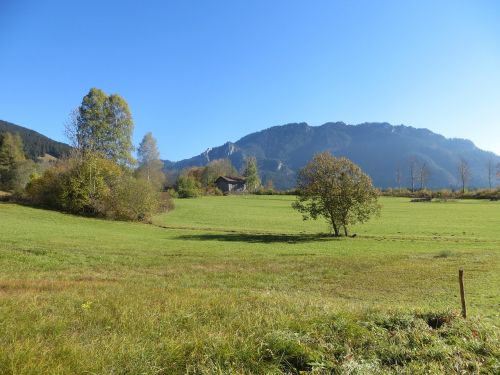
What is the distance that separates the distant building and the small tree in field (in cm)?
9996

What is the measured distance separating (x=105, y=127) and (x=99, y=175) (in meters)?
10.2

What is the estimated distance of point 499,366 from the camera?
5.28 meters

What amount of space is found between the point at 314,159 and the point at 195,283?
88.0 feet

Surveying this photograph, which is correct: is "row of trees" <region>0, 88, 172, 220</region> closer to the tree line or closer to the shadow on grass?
the shadow on grass

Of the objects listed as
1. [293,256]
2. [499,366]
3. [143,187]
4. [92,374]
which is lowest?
[293,256]

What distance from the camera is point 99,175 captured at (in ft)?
168

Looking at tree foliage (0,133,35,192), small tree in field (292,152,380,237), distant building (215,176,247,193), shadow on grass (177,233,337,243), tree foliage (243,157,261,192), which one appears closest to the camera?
shadow on grass (177,233,337,243)

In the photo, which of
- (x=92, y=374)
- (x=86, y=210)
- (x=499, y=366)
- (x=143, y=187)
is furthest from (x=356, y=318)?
(x=86, y=210)

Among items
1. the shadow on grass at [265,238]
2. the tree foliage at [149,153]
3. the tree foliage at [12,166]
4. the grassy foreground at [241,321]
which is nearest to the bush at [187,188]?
the tree foliage at [149,153]

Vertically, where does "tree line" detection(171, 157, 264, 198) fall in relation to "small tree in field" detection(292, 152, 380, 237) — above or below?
above

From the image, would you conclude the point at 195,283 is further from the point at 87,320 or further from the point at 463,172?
the point at 463,172

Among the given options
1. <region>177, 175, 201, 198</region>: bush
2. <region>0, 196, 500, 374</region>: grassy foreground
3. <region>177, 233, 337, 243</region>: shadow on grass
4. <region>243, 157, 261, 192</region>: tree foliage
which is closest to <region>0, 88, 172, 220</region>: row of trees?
<region>177, 233, 337, 243</region>: shadow on grass

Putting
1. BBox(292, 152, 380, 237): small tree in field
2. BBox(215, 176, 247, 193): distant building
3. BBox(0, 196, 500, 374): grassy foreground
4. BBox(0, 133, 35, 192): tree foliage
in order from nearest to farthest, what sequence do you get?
BBox(0, 196, 500, 374): grassy foreground
BBox(292, 152, 380, 237): small tree in field
BBox(0, 133, 35, 192): tree foliage
BBox(215, 176, 247, 193): distant building

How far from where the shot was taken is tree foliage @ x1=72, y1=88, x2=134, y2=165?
56.2 meters
